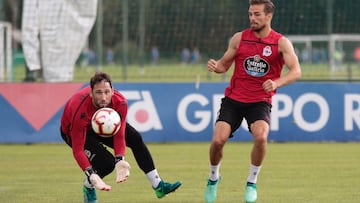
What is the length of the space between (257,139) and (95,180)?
184 cm

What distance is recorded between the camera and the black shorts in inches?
408

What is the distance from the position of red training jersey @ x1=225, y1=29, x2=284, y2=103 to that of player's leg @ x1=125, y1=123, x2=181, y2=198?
116 centimetres

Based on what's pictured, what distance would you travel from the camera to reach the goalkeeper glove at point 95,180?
926cm

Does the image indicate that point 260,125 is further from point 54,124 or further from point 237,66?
point 54,124

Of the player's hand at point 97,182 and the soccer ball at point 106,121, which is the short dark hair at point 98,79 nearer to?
the soccer ball at point 106,121

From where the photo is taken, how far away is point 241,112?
10.6 m

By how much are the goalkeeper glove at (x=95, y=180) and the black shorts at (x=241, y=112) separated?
1.65m

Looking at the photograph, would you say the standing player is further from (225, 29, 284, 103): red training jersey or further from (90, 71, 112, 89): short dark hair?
(90, 71, 112, 89): short dark hair

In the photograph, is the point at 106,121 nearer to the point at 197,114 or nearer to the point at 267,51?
the point at 267,51

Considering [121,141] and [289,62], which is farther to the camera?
[289,62]

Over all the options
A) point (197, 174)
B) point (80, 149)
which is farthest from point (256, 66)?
point (197, 174)

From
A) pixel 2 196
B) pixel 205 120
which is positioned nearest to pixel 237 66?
pixel 2 196

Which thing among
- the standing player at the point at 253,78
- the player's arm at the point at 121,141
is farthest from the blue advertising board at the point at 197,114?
the player's arm at the point at 121,141

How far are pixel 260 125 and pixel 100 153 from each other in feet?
5.76
